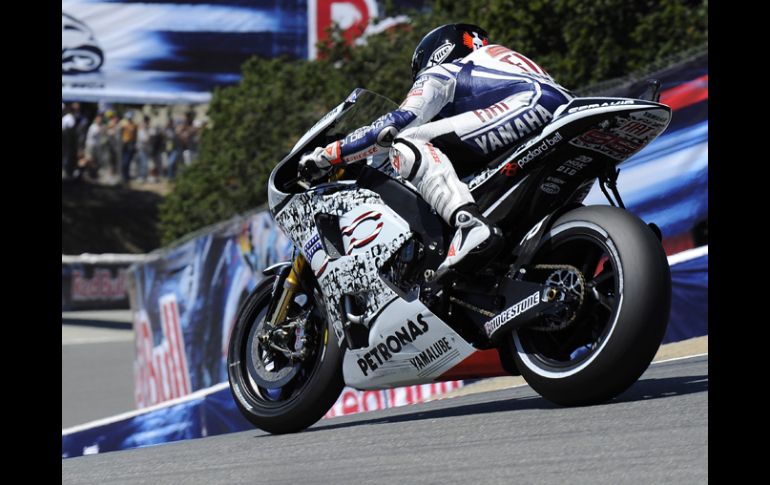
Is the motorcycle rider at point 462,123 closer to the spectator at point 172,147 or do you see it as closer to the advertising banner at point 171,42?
the advertising banner at point 171,42

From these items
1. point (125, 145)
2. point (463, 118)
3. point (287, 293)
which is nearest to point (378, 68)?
point (287, 293)

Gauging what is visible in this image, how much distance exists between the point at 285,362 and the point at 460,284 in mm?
1275

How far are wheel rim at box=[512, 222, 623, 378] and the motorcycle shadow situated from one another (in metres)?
0.21

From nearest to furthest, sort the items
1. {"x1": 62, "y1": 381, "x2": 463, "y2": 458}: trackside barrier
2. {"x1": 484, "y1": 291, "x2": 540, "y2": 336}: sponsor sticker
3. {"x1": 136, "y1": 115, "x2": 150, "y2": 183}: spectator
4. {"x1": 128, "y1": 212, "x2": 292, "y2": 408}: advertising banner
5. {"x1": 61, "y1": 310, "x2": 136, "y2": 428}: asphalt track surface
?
{"x1": 484, "y1": 291, "x2": 540, "y2": 336}: sponsor sticker < {"x1": 62, "y1": 381, "x2": 463, "y2": 458}: trackside barrier < {"x1": 128, "y1": 212, "x2": 292, "y2": 408}: advertising banner < {"x1": 61, "y1": 310, "x2": 136, "y2": 428}: asphalt track surface < {"x1": 136, "y1": 115, "x2": 150, "y2": 183}: spectator

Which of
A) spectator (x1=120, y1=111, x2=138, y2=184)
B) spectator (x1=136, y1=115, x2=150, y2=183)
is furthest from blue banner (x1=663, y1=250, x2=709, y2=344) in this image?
spectator (x1=120, y1=111, x2=138, y2=184)

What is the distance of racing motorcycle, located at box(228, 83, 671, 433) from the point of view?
15.2 ft

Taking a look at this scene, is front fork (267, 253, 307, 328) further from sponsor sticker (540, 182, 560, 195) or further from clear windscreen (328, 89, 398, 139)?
sponsor sticker (540, 182, 560, 195)

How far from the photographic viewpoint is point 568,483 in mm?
3650

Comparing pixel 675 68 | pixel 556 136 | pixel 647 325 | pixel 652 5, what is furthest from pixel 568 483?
pixel 652 5

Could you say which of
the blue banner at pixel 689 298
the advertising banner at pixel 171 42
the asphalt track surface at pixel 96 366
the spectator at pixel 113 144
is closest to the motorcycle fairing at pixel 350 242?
the blue banner at pixel 689 298

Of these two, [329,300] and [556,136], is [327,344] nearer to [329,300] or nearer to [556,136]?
[329,300]

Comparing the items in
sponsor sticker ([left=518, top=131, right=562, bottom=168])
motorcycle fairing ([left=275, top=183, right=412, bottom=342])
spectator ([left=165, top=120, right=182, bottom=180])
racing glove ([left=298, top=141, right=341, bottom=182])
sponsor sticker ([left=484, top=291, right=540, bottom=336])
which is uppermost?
spectator ([left=165, top=120, right=182, bottom=180])
